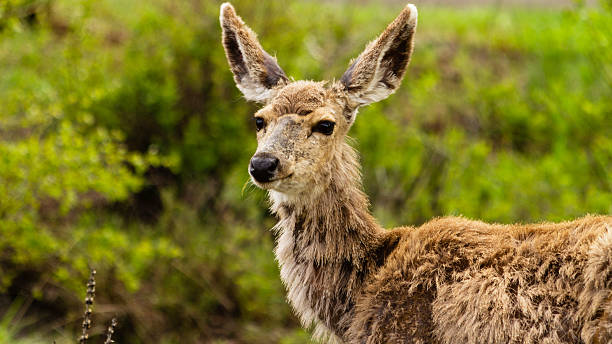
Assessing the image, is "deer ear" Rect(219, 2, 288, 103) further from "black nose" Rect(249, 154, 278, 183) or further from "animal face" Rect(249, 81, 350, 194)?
"black nose" Rect(249, 154, 278, 183)

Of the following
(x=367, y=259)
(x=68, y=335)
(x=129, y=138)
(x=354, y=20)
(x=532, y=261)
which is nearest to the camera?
(x=532, y=261)

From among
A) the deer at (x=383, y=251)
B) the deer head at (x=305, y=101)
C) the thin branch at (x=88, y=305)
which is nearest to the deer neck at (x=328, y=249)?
Result: the deer at (x=383, y=251)

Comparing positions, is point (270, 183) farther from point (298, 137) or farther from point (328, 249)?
point (328, 249)

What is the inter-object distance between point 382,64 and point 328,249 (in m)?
1.50

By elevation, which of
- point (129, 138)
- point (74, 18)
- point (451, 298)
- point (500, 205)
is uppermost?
point (74, 18)

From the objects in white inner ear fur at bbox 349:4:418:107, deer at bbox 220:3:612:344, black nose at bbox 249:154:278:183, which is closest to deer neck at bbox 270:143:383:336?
deer at bbox 220:3:612:344

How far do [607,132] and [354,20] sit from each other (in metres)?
4.49

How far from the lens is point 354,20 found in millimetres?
13273

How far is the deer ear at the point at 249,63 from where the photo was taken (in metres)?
6.29

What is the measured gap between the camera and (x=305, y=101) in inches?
226

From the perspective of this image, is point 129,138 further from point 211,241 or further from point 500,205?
point 500,205

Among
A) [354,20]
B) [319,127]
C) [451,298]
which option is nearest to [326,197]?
[319,127]

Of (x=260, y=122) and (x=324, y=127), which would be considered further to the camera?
(x=260, y=122)

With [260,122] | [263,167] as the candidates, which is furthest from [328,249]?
[260,122]
